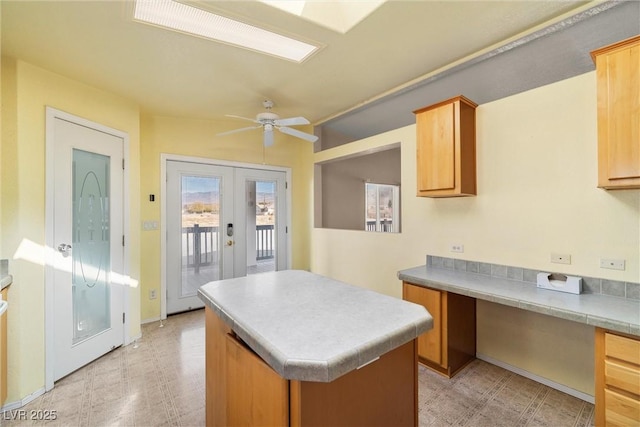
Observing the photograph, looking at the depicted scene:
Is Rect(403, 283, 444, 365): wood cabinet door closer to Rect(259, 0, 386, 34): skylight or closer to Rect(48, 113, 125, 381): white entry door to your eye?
Rect(259, 0, 386, 34): skylight

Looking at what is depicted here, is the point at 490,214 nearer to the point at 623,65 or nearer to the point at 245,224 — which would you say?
the point at 623,65

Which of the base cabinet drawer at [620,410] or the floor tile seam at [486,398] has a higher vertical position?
the base cabinet drawer at [620,410]

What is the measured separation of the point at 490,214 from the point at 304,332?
222cm

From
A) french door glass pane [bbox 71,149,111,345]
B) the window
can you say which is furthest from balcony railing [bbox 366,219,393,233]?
french door glass pane [bbox 71,149,111,345]

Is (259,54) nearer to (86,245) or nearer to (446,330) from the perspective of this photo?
(86,245)

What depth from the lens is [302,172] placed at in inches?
196

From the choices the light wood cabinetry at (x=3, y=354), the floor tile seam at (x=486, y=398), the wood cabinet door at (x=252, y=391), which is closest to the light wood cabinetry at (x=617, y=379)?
the floor tile seam at (x=486, y=398)

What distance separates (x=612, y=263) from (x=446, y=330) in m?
1.22

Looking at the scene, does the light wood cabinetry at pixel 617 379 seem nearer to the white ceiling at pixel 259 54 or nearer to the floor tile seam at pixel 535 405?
the floor tile seam at pixel 535 405

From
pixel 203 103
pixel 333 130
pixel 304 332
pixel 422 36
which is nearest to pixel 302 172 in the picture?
pixel 333 130

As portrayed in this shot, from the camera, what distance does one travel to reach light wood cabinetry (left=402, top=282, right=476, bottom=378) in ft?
7.55

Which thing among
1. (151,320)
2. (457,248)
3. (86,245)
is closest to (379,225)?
(457,248)

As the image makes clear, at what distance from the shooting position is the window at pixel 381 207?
5.88 m

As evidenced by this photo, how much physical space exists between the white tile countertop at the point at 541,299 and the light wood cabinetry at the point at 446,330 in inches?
4.3
